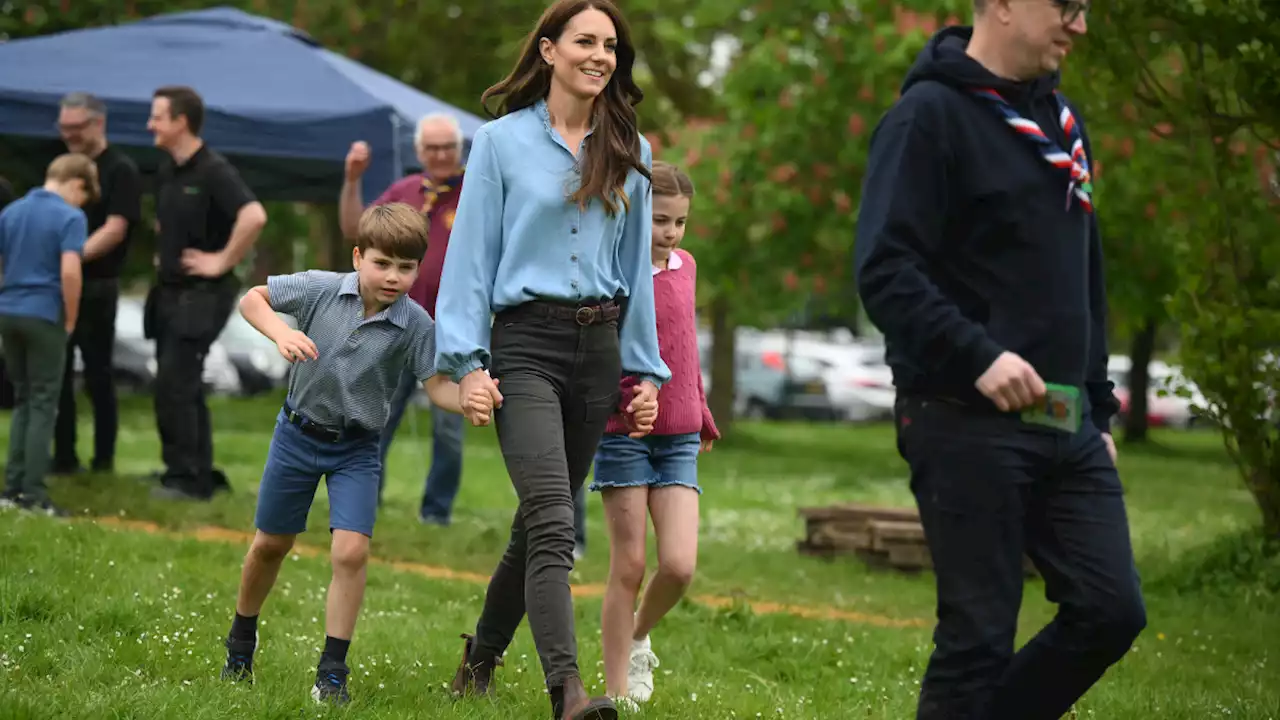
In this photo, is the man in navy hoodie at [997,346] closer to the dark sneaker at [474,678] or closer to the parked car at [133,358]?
the dark sneaker at [474,678]

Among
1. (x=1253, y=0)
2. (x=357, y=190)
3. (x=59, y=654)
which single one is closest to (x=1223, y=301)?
(x=1253, y=0)

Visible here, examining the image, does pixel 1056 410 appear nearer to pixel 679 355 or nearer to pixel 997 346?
pixel 997 346

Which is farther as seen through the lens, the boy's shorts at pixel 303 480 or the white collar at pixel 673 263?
the white collar at pixel 673 263

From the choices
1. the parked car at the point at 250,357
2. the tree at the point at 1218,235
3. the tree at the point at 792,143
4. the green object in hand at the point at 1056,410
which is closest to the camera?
the green object in hand at the point at 1056,410

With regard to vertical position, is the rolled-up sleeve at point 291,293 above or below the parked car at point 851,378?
above

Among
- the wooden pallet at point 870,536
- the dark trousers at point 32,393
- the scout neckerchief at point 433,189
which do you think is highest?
the scout neckerchief at point 433,189

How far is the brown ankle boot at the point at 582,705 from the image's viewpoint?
4.52 m

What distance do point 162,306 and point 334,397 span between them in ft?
18.8

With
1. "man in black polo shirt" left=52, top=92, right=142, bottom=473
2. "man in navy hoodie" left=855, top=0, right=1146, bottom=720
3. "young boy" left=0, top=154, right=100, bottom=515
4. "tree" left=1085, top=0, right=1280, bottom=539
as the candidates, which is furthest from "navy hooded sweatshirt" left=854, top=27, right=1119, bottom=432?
"man in black polo shirt" left=52, top=92, right=142, bottom=473

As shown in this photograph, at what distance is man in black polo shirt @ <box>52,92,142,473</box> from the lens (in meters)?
10.8

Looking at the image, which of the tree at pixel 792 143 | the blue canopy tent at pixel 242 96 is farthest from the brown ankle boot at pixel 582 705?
the tree at pixel 792 143

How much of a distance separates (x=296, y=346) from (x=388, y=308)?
1.42 feet

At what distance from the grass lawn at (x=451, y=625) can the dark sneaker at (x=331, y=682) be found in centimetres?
7

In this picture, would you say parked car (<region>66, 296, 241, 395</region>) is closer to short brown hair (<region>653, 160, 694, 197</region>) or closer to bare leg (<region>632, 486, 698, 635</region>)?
short brown hair (<region>653, 160, 694, 197</region>)
